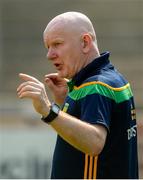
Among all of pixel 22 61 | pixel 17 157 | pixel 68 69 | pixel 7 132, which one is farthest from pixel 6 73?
pixel 68 69

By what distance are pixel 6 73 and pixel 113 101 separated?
708cm

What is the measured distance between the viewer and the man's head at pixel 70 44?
2924 millimetres

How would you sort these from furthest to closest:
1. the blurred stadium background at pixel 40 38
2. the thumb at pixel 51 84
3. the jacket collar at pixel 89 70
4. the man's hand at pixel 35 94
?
the blurred stadium background at pixel 40 38
the thumb at pixel 51 84
the jacket collar at pixel 89 70
the man's hand at pixel 35 94

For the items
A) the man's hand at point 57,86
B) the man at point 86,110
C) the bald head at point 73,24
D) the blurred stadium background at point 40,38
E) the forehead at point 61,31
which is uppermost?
the blurred stadium background at point 40,38

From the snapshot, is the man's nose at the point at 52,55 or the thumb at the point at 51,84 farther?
the thumb at the point at 51,84

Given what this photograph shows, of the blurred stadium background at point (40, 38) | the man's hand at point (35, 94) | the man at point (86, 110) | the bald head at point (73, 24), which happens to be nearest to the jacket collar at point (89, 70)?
the man at point (86, 110)

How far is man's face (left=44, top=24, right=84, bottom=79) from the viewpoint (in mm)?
2922

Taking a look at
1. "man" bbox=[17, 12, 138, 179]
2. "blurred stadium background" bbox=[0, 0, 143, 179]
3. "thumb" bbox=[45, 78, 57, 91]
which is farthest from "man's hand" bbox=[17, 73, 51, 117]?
"blurred stadium background" bbox=[0, 0, 143, 179]

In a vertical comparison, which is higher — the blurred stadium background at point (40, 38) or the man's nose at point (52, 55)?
the blurred stadium background at point (40, 38)

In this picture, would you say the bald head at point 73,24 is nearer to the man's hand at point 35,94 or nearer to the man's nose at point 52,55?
the man's nose at point 52,55

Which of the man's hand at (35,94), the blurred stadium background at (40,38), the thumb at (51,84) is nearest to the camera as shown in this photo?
the man's hand at (35,94)

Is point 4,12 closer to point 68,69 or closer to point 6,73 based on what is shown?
point 6,73

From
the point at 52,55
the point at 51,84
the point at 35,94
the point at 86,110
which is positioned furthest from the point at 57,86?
the point at 35,94

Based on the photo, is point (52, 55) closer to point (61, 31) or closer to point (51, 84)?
point (61, 31)
